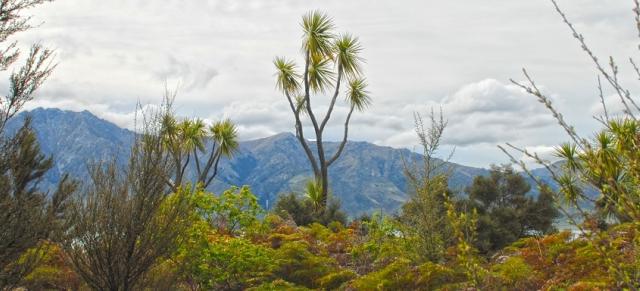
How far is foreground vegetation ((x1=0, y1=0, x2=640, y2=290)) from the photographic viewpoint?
3389 millimetres

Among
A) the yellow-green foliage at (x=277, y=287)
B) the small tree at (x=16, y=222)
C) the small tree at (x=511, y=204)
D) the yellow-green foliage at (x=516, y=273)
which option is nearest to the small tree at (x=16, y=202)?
the small tree at (x=16, y=222)

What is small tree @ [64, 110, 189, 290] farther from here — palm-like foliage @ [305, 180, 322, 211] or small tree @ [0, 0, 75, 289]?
palm-like foliage @ [305, 180, 322, 211]

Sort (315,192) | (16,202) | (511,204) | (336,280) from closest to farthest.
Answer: (16,202) < (336,280) < (511,204) < (315,192)

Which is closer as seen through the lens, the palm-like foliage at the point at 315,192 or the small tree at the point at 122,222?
the small tree at the point at 122,222

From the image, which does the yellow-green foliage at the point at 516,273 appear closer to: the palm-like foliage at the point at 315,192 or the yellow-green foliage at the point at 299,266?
the yellow-green foliage at the point at 299,266

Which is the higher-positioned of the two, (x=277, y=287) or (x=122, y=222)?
(x=122, y=222)

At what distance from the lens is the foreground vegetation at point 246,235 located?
339 centimetres

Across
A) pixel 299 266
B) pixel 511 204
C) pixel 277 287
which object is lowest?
pixel 277 287

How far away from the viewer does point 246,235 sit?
551 inches

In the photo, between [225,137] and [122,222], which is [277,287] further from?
[225,137]

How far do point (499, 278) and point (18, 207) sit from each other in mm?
7598

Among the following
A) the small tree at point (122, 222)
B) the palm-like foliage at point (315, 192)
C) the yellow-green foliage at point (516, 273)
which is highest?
the palm-like foliage at point (315, 192)

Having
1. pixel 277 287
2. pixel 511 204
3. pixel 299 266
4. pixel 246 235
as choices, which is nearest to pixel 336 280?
pixel 299 266

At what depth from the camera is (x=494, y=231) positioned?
65.2ft
